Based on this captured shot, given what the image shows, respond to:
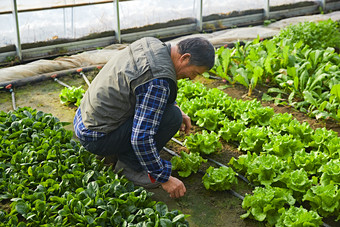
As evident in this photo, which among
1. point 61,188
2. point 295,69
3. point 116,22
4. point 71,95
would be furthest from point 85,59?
point 61,188

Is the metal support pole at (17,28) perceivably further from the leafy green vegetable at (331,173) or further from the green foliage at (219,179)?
the leafy green vegetable at (331,173)

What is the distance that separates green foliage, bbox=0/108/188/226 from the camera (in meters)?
3.45

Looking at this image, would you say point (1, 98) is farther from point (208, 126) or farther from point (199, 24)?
point (199, 24)

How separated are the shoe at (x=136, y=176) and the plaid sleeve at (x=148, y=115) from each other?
2.08ft

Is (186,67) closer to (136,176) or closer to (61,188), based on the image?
(136,176)

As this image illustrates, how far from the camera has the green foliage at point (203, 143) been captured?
4.55 metres

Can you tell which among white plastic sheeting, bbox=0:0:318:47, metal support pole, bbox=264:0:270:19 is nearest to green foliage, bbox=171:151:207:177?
white plastic sheeting, bbox=0:0:318:47

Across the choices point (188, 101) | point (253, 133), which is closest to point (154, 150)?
point (253, 133)

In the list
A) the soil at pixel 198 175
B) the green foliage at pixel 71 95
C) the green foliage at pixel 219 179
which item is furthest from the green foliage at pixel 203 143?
the green foliage at pixel 71 95

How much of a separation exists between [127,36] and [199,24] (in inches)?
63.3

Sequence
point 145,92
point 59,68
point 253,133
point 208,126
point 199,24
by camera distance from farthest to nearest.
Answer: point 199,24, point 59,68, point 208,126, point 253,133, point 145,92

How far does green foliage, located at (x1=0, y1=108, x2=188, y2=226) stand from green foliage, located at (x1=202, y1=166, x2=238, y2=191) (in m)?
0.62

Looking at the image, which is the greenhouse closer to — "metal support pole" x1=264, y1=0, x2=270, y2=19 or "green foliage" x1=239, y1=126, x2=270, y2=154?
"green foliage" x1=239, y1=126, x2=270, y2=154

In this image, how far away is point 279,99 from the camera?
19.2 ft
